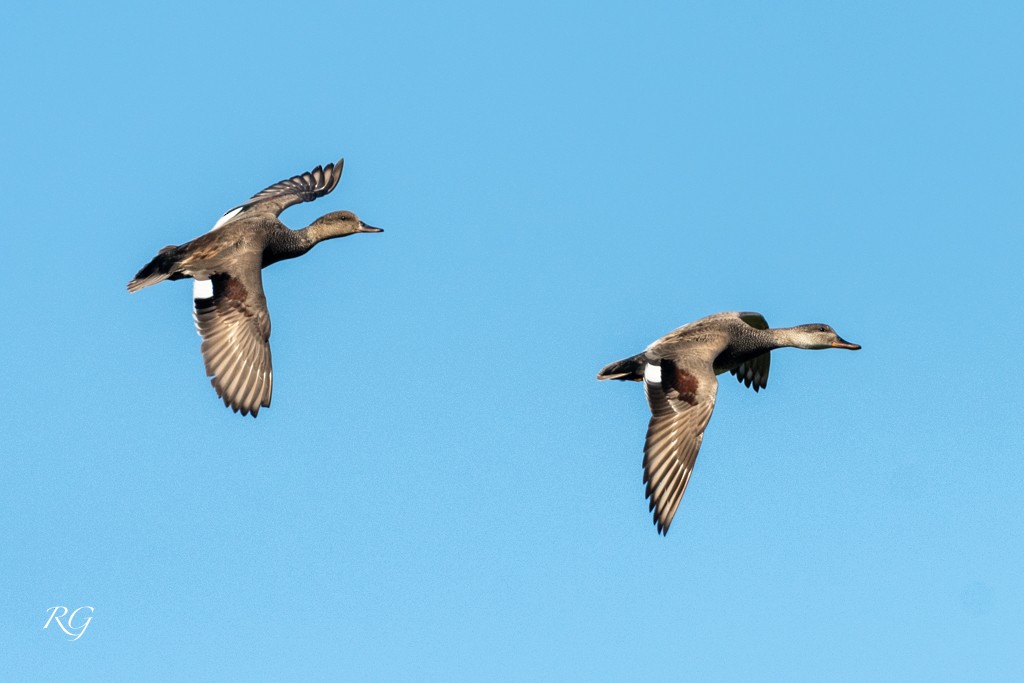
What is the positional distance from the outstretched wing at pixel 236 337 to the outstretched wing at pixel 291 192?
287 cm

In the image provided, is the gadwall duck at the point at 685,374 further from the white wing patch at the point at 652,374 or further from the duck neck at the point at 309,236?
the duck neck at the point at 309,236

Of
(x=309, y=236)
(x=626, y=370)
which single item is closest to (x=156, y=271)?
(x=309, y=236)

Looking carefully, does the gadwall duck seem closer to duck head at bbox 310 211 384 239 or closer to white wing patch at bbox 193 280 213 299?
duck head at bbox 310 211 384 239

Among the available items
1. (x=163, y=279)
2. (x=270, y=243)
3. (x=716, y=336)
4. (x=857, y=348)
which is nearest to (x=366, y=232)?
(x=270, y=243)

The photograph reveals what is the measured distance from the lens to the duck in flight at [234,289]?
18969 mm

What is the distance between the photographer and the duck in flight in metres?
19.0

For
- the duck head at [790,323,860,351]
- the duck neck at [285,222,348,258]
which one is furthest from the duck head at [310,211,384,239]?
the duck head at [790,323,860,351]

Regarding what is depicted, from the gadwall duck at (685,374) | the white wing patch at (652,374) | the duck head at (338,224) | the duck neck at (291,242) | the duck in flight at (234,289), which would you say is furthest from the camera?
the duck head at (338,224)

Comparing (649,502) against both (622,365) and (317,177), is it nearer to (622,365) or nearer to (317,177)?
(622,365)

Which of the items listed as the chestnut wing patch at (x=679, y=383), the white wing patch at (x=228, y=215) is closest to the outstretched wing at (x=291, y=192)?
the white wing patch at (x=228, y=215)

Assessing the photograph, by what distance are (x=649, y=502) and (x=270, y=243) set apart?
6505mm

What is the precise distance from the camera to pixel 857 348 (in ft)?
71.5

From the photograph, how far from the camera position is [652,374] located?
1938cm

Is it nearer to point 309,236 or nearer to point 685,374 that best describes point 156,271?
point 309,236
